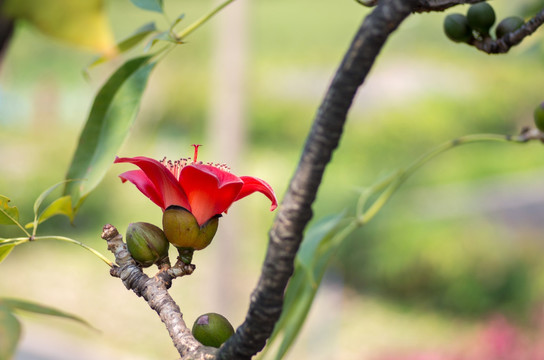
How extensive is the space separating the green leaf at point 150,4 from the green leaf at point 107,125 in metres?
0.03

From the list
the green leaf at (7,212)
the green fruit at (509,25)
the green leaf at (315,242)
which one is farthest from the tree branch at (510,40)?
the green leaf at (7,212)

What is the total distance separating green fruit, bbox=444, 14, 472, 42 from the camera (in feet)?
1.12

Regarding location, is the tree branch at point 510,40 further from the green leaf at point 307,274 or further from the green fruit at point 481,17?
the green leaf at point 307,274

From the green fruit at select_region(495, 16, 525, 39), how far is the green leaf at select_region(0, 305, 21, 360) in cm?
28

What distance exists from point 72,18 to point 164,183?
226mm

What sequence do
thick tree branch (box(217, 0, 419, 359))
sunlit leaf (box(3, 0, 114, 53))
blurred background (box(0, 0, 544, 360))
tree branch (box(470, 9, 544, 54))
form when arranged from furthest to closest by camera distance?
1. blurred background (box(0, 0, 544, 360))
2. sunlit leaf (box(3, 0, 114, 53))
3. tree branch (box(470, 9, 544, 54))
4. thick tree branch (box(217, 0, 419, 359))

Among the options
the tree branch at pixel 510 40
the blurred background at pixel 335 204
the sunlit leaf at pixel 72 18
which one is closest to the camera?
the tree branch at pixel 510 40

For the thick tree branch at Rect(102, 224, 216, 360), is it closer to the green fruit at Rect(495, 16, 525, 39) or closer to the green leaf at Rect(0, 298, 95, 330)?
the green leaf at Rect(0, 298, 95, 330)

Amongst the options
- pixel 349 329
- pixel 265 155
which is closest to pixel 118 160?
pixel 349 329

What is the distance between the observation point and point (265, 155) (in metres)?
5.23

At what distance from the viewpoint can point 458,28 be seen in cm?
34

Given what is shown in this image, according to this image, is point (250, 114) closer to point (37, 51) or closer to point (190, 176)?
point (37, 51)

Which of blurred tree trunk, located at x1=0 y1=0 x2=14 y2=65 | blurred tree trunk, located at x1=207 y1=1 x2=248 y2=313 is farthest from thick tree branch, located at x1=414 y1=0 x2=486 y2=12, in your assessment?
blurred tree trunk, located at x1=207 y1=1 x2=248 y2=313

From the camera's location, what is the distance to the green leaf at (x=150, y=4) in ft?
1.07
